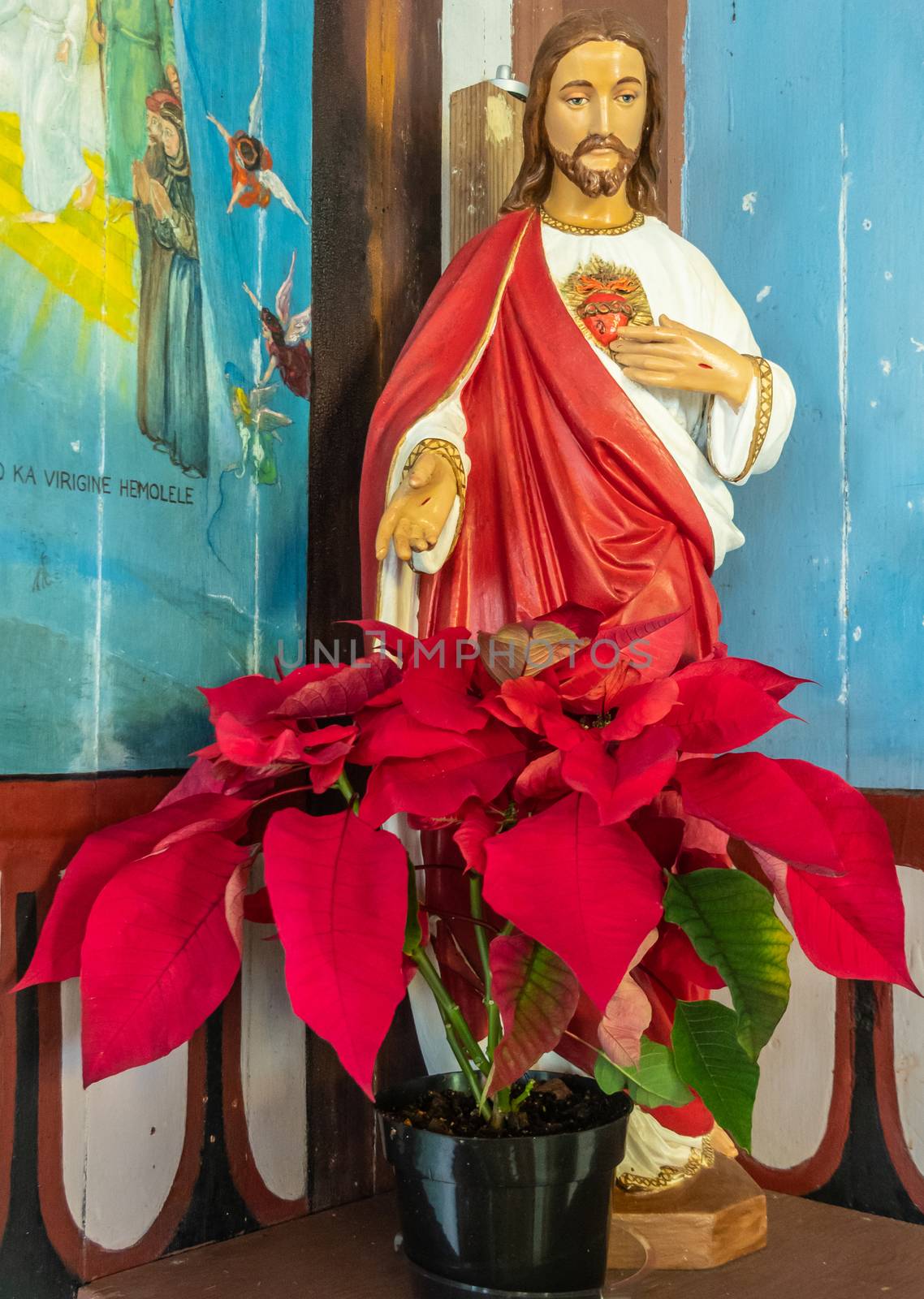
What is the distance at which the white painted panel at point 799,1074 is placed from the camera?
52.7 inches

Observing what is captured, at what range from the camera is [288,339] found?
4.23ft

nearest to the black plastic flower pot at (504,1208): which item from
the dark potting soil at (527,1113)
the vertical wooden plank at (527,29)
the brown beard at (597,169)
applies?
the dark potting soil at (527,1113)

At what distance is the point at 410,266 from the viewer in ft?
4.81

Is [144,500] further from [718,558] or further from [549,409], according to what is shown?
[718,558]

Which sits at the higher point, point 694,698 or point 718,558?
point 718,558

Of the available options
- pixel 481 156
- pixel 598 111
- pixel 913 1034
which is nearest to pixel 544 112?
pixel 598 111

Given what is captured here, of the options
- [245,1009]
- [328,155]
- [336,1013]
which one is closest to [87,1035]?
[336,1013]

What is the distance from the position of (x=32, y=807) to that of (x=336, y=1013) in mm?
441

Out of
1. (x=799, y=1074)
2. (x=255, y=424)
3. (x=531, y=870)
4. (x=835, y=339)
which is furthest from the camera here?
(x=835, y=339)

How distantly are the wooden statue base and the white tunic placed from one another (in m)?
0.53

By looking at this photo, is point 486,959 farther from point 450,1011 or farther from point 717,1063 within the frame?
point 717,1063

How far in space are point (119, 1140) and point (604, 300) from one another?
0.86 meters

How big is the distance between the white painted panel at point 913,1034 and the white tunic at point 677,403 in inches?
15.7

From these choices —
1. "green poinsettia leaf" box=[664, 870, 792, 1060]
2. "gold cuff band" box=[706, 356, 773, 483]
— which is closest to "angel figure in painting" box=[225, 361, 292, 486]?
"gold cuff band" box=[706, 356, 773, 483]
